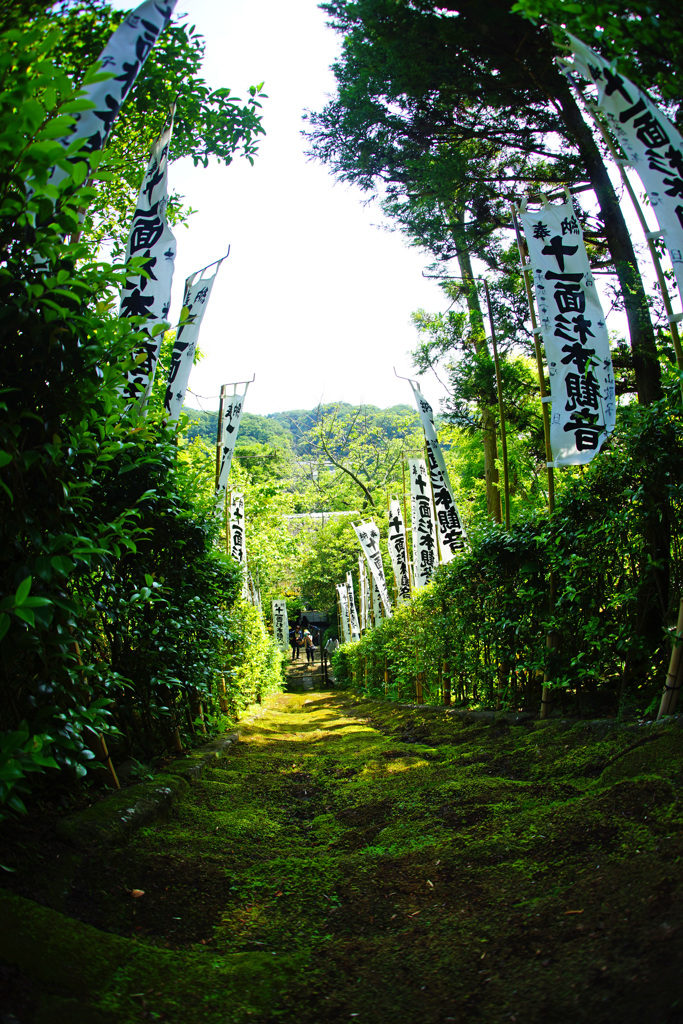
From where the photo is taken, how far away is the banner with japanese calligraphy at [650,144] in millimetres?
3352

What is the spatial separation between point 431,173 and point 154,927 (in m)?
8.21

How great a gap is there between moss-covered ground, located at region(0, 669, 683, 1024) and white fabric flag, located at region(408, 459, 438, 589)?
533 cm

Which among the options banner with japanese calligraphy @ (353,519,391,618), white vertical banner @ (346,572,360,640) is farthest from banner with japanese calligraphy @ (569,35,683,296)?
white vertical banner @ (346,572,360,640)

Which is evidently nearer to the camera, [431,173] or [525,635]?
[525,635]

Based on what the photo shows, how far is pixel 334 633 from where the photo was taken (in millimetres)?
31875

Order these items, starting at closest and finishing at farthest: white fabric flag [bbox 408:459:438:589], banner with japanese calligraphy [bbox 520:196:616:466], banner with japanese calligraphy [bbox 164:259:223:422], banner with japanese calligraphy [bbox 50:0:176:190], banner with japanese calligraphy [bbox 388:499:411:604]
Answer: banner with japanese calligraphy [bbox 50:0:176:190] → banner with japanese calligraphy [bbox 520:196:616:466] → banner with japanese calligraphy [bbox 164:259:223:422] → white fabric flag [bbox 408:459:438:589] → banner with japanese calligraphy [bbox 388:499:411:604]

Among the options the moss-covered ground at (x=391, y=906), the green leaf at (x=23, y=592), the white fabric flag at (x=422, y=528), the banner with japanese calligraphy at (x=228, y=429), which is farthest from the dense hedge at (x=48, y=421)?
the white fabric flag at (x=422, y=528)

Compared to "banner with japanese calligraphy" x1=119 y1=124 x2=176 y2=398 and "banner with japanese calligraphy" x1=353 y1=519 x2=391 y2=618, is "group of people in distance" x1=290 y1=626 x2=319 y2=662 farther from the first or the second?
"banner with japanese calligraphy" x1=119 y1=124 x2=176 y2=398

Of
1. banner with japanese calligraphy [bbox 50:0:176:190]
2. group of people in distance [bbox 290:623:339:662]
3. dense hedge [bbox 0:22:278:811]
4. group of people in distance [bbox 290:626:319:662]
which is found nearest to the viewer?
dense hedge [bbox 0:22:278:811]

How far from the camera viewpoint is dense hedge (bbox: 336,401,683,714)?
3650 millimetres

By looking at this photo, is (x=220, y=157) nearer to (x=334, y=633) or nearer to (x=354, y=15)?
(x=354, y=15)

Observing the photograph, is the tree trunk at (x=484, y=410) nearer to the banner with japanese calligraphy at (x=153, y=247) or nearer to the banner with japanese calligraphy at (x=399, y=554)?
the banner with japanese calligraphy at (x=399, y=554)

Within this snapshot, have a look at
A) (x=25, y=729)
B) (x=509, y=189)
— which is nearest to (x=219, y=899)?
(x=25, y=729)

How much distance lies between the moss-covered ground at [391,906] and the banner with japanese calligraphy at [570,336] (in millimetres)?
2319
